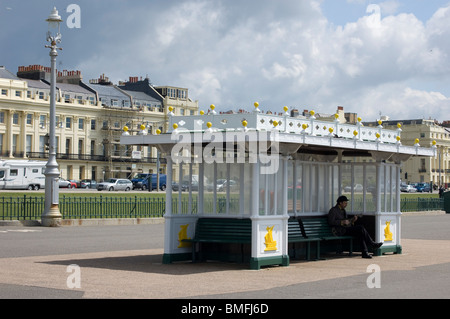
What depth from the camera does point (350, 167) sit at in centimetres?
2019

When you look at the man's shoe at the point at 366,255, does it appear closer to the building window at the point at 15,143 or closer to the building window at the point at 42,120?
the building window at the point at 15,143

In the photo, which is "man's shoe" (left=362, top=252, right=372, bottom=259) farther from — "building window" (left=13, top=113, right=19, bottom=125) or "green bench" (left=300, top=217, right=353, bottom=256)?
"building window" (left=13, top=113, right=19, bottom=125)

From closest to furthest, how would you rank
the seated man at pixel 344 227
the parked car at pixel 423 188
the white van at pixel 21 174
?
the seated man at pixel 344 227, the white van at pixel 21 174, the parked car at pixel 423 188

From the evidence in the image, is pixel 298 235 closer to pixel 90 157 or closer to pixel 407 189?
pixel 407 189

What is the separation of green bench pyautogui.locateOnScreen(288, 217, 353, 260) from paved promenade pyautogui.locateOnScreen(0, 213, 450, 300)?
48 cm

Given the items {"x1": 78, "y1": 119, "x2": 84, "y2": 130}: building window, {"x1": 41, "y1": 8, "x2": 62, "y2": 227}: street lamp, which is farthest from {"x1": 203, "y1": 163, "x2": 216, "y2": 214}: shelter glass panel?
{"x1": 78, "y1": 119, "x2": 84, "y2": 130}: building window

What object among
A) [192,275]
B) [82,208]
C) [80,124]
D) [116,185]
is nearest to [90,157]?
[80,124]

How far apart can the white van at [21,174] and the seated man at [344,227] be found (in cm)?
5416

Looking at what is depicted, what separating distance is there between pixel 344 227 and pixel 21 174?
2187 inches

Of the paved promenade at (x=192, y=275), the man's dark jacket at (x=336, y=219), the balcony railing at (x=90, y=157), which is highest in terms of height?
the balcony railing at (x=90, y=157)

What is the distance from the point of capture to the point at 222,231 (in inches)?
666

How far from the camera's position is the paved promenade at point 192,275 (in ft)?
39.9

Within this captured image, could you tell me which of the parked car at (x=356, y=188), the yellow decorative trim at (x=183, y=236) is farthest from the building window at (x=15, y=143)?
the yellow decorative trim at (x=183, y=236)
